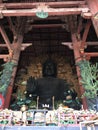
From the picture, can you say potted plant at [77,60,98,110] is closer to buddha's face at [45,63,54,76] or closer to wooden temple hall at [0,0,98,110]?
wooden temple hall at [0,0,98,110]

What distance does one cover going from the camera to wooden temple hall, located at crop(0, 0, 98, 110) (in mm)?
7068

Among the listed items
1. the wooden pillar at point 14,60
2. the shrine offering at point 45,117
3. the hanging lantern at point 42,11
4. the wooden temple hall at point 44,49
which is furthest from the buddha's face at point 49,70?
the shrine offering at point 45,117

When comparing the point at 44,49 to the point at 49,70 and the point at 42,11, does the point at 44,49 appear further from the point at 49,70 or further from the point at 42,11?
the point at 42,11

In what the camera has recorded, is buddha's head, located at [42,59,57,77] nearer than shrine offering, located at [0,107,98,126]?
No

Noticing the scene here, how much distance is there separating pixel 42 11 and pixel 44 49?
177 inches

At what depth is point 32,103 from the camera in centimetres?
911

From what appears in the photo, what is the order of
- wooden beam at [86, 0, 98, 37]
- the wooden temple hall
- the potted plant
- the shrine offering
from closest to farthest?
the shrine offering, the potted plant, wooden beam at [86, 0, 98, 37], the wooden temple hall

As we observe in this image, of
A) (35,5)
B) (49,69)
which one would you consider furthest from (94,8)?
(49,69)

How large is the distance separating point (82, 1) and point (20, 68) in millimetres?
4636

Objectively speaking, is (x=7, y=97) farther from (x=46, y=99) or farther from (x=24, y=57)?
(x=24, y=57)

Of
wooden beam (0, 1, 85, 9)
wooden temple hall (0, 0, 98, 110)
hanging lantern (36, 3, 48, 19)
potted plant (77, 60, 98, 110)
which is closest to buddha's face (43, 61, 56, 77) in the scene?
wooden temple hall (0, 0, 98, 110)

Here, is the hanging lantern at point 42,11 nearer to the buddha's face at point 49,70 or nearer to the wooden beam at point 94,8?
the wooden beam at point 94,8

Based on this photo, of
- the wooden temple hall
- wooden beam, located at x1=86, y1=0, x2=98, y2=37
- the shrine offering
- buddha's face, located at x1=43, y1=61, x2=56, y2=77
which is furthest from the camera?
buddha's face, located at x1=43, y1=61, x2=56, y2=77

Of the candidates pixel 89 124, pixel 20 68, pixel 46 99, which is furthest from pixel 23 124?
pixel 20 68
